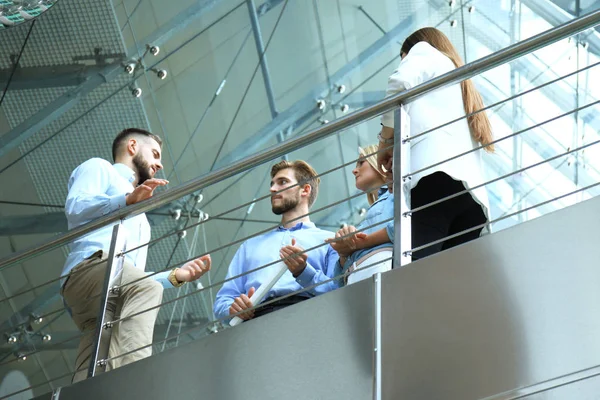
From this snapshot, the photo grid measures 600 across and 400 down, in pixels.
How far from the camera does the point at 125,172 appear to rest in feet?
7.42

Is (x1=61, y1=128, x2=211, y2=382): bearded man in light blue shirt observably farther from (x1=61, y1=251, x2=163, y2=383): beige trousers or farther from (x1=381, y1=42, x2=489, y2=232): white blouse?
(x1=381, y1=42, x2=489, y2=232): white blouse

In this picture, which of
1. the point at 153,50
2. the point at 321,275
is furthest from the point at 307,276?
the point at 153,50

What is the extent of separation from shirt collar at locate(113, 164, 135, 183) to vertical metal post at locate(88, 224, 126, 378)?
0.70 ft

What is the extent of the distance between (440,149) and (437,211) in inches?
3.9

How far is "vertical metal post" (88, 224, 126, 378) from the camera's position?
1932mm

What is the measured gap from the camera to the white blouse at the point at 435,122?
179 centimetres

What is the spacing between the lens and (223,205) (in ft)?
12.6

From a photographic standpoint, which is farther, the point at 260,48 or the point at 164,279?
the point at 260,48

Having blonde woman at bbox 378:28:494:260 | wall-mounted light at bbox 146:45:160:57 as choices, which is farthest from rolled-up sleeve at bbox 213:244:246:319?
wall-mounted light at bbox 146:45:160:57

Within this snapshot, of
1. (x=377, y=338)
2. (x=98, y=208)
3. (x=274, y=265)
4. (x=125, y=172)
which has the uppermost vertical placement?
(x=125, y=172)

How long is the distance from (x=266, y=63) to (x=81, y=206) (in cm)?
182

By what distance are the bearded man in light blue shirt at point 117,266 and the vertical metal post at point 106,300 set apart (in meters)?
0.02

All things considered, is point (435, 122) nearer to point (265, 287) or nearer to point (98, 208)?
point (265, 287)

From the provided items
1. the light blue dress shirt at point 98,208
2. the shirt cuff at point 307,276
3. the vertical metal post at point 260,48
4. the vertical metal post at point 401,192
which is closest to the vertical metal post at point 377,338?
the vertical metal post at point 401,192
